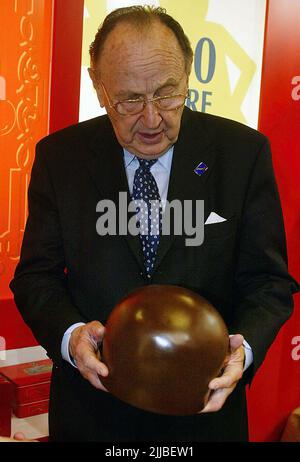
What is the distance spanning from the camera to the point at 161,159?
1.88 metres

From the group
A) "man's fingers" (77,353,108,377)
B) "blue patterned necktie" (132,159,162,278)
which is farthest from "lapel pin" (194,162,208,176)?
"man's fingers" (77,353,108,377)

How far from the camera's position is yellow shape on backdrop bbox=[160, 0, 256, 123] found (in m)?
3.04

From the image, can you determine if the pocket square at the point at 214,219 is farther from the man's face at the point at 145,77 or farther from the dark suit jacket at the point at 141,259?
the man's face at the point at 145,77

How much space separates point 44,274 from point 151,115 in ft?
1.87

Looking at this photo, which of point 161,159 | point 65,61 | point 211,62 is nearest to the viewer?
point 161,159

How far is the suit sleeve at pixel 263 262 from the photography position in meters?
1.74

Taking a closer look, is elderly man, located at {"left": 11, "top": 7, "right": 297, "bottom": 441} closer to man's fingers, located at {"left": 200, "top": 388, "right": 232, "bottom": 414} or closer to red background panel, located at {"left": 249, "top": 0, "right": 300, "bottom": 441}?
man's fingers, located at {"left": 200, "top": 388, "right": 232, "bottom": 414}

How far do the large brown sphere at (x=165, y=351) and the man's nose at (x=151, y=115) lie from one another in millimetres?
492

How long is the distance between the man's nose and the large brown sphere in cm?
49

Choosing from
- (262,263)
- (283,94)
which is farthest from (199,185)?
(283,94)

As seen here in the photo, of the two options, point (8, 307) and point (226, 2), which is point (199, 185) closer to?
point (8, 307)

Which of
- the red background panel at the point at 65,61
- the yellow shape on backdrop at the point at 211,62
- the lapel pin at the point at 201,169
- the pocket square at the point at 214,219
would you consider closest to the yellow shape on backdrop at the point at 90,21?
the red background panel at the point at 65,61

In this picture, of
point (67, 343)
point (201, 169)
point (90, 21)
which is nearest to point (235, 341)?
point (67, 343)

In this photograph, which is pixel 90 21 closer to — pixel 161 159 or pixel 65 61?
pixel 65 61
